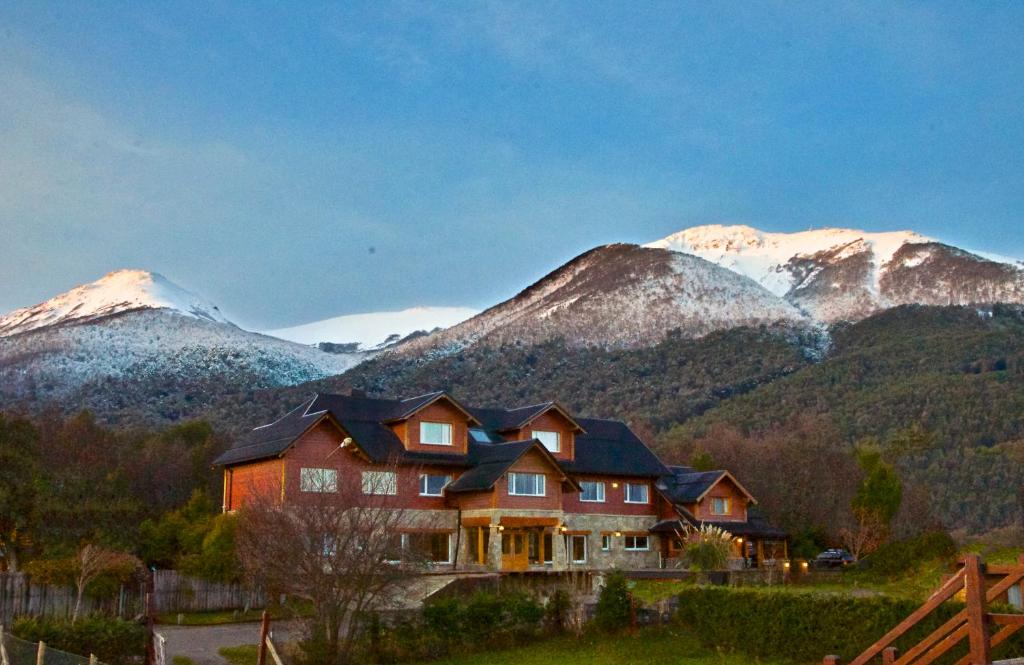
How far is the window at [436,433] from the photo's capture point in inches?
1650

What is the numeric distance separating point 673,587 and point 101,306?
127 m

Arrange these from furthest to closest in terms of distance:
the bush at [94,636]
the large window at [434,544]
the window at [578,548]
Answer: the window at [578,548]
the large window at [434,544]
the bush at [94,636]

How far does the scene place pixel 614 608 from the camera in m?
27.4

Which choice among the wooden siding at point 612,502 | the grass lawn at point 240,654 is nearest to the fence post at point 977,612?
the grass lawn at point 240,654

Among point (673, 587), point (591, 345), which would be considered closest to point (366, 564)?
point (673, 587)

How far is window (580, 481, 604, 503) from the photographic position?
45.3 metres

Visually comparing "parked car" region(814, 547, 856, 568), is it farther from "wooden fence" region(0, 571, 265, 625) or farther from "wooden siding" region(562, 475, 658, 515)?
"wooden fence" region(0, 571, 265, 625)

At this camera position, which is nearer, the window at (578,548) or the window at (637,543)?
the window at (578,548)

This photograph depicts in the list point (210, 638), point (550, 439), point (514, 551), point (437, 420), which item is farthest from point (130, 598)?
point (550, 439)

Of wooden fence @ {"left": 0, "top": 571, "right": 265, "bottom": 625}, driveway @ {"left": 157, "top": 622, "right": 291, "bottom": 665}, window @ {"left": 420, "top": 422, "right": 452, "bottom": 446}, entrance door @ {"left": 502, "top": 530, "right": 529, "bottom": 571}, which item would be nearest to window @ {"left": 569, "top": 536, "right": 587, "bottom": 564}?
entrance door @ {"left": 502, "top": 530, "right": 529, "bottom": 571}

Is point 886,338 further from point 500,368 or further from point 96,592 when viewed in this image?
point 96,592

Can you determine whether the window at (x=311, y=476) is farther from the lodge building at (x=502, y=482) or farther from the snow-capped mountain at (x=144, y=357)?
the snow-capped mountain at (x=144, y=357)

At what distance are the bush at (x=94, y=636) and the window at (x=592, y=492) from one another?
2269cm

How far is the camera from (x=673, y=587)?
34.2 metres
